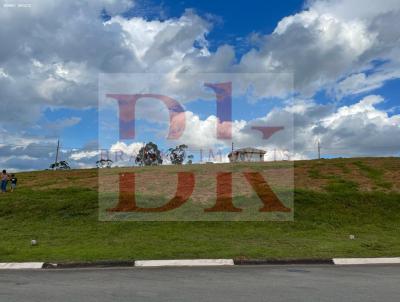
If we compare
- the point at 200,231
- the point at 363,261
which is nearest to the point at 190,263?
the point at 363,261

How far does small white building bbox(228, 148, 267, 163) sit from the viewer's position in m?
59.2

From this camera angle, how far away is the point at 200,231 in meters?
17.6

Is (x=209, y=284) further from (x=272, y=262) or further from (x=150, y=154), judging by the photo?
Result: (x=150, y=154)

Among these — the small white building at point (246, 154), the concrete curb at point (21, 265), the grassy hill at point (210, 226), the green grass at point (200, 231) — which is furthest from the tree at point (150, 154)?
the concrete curb at point (21, 265)

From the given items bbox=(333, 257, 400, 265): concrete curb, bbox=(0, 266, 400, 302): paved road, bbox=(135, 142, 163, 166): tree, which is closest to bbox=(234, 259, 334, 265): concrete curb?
bbox=(333, 257, 400, 265): concrete curb

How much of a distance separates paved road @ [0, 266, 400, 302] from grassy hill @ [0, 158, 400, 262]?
2.05m

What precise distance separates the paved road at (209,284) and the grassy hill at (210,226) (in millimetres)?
2049

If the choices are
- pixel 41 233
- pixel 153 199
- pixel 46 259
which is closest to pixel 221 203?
pixel 153 199

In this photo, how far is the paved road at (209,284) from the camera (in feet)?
25.6

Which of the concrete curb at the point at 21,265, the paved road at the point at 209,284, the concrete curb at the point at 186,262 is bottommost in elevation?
the concrete curb at the point at 21,265

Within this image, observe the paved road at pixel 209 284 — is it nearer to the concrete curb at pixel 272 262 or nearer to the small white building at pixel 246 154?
A: the concrete curb at pixel 272 262

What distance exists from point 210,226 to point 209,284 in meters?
9.38

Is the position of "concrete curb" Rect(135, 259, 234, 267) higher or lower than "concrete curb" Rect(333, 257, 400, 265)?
higher

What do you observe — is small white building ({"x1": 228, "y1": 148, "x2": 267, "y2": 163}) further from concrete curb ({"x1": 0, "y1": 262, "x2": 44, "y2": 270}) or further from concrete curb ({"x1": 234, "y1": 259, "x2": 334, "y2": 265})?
concrete curb ({"x1": 0, "y1": 262, "x2": 44, "y2": 270})
